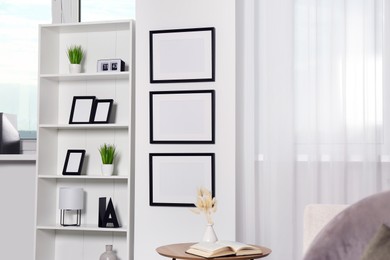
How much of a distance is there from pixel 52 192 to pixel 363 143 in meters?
2.15

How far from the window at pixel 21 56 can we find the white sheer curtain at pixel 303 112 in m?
1.66

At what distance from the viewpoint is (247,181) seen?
398 cm

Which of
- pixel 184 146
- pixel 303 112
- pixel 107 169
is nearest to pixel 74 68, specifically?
pixel 107 169

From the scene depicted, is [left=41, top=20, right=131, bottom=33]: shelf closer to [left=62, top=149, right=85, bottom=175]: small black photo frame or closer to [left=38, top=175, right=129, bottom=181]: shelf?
[left=62, top=149, right=85, bottom=175]: small black photo frame

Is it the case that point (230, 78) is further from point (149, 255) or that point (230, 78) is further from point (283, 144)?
point (149, 255)

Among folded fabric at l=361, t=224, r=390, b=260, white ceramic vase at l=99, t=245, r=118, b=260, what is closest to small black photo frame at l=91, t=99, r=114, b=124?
white ceramic vase at l=99, t=245, r=118, b=260

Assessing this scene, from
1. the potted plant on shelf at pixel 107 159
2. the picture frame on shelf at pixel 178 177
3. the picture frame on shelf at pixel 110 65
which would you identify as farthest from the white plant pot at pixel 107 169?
the picture frame on shelf at pixel 110 65

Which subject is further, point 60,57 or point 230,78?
point 60,57

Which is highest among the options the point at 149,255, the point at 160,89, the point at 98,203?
the point at 160,89

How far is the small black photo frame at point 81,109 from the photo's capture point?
4363 mm

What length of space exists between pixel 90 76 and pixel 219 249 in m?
1.79

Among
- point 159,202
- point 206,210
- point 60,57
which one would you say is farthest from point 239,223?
point 60,57

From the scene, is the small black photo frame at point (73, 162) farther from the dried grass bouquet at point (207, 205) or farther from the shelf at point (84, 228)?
the dried grass bouquet at point (207, 205)

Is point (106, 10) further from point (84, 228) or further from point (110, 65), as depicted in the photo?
point (84, 228)
